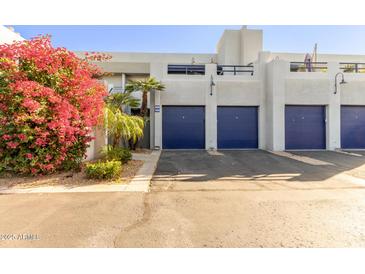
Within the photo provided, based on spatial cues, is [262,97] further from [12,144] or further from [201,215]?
[12,144]

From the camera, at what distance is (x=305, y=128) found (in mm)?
12766

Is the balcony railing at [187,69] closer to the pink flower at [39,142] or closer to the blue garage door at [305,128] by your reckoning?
the blue garage door at [305,128]

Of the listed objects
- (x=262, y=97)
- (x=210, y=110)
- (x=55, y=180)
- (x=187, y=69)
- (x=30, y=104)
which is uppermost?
(x=187, y=69)

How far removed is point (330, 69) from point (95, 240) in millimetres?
14678

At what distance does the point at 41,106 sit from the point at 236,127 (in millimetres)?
10260

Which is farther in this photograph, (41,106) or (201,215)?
(41,106)

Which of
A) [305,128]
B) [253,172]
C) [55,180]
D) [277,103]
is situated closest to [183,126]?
[277,103]

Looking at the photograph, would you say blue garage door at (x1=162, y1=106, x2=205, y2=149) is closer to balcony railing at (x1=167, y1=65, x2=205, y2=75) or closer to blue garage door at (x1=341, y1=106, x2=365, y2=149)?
balcony railing at (x1=167, y1=65, x2=205, y2=75)

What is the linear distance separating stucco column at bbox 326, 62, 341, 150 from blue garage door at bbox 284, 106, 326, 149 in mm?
303

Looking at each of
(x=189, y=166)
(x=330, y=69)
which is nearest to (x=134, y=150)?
(x=189, y=166)

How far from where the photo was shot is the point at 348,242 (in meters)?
2.77

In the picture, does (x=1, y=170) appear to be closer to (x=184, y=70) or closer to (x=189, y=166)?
(x=189, y=166)

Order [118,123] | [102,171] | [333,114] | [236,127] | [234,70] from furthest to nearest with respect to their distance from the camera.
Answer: [234,70] → [236,127] → [333,114] → [118,123] → [102,171]

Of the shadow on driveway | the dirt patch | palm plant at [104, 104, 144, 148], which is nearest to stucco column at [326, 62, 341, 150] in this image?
the shadow on driveway
